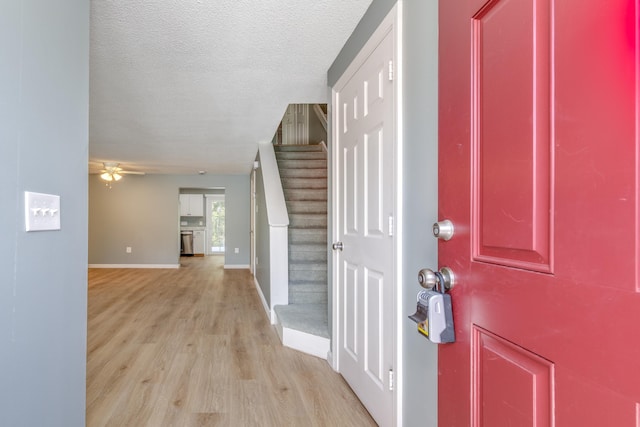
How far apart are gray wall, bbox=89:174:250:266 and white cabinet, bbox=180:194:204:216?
4188 millimetres

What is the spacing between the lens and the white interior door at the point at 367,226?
1676 millimetres

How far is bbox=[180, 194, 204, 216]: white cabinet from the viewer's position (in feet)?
40.9

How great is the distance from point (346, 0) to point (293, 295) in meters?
2.76

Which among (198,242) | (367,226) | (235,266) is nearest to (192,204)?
(198,242)

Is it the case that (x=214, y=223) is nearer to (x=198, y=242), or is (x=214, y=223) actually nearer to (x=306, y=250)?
(x=198, y=242)

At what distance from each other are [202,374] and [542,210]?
242 cm

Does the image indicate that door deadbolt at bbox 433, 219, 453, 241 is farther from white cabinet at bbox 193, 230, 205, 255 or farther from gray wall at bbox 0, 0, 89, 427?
white cabinet at bbox 193, 230, 205, 255

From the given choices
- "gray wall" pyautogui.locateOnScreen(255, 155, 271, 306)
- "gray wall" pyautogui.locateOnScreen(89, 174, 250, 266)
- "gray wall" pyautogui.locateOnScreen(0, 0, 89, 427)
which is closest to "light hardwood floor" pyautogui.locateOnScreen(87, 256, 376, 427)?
"gray wall" pyautogui.locateOnScreen(255, 155, 271, 306)

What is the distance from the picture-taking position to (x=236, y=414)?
196 cm

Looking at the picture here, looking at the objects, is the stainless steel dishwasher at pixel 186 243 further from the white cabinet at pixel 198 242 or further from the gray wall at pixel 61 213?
the gray wall at pixel 61 213

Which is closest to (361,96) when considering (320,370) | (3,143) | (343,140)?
(343,140)

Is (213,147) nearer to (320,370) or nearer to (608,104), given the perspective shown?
(320,370)

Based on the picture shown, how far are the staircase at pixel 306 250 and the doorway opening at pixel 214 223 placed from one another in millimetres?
7848

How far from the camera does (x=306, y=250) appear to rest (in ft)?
13.4
